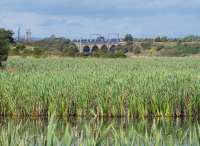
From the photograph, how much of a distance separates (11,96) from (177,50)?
8252 cm

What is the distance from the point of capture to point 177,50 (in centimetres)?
9612

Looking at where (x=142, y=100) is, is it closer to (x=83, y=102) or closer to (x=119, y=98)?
(x=119, y=98)

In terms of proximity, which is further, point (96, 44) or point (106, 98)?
point (96, 44)

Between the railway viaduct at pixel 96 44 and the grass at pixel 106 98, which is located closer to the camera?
the grass at pixel 106 98

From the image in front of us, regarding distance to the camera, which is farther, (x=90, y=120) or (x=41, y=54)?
(x=41, y=54)

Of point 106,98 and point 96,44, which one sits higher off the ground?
point 106,98

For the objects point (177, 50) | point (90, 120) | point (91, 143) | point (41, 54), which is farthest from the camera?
point (177, 50)

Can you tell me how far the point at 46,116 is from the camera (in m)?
15.0

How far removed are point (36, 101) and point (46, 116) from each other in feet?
1.55

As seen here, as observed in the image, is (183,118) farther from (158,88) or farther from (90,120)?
(90,120)

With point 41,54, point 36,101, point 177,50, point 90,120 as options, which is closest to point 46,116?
point 36,101

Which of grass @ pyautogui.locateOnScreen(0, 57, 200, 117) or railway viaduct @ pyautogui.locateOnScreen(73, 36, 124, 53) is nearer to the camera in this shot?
grass @ pyautogui.locateOnScreen(0, 57, 200, 117)

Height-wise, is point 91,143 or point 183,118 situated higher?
point 91,143

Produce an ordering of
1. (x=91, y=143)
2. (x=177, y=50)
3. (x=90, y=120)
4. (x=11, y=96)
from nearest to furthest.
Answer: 1. (x=91, y=143)
2. (x=90, y=120)
3. (x=11, y=96)
4. (x=177, y=50)
